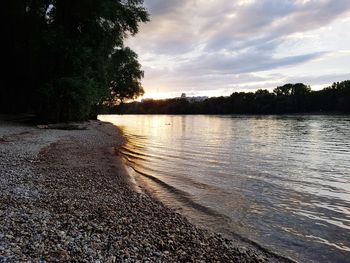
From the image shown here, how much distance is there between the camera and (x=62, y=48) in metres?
34.9

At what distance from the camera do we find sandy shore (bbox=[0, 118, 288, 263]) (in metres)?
6.45

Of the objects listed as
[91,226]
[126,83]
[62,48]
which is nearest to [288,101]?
[126,83]

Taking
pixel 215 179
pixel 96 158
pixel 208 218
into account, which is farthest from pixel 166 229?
pixel 96 158

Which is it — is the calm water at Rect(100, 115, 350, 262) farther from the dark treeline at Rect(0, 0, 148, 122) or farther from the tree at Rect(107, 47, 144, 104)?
the tree at Rect(107, 47, 144, 104)

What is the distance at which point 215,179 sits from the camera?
55.2ft

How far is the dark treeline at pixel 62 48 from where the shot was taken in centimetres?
3534

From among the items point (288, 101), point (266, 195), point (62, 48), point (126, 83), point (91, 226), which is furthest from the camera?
point (288, 101)

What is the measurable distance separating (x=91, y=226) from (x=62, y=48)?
1188 inches

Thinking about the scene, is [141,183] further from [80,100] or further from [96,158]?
[80,100]

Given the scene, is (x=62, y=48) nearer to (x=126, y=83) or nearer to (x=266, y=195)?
(x=266, y=195)

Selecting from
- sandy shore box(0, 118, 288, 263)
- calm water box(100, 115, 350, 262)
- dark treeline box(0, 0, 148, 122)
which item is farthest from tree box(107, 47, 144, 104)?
sandy shore box(0, 118, 288, 263)

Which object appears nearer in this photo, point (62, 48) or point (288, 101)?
point (62, 48)

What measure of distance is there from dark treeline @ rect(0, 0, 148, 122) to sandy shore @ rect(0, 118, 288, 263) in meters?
23.0

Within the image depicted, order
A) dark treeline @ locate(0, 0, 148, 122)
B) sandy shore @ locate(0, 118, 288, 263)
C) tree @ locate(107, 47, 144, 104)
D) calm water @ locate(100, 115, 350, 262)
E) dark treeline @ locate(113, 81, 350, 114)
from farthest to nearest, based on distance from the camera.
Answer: dark treeline @ locate(113, 81, 350, 114), tree @ locate(107, 47, 144, 104), dark treeline @ locate(0, 0, 148, 122), calm water @ locate(100, 115, 350, 262), sandy shore @ locate(0, 118, 288, 263)
